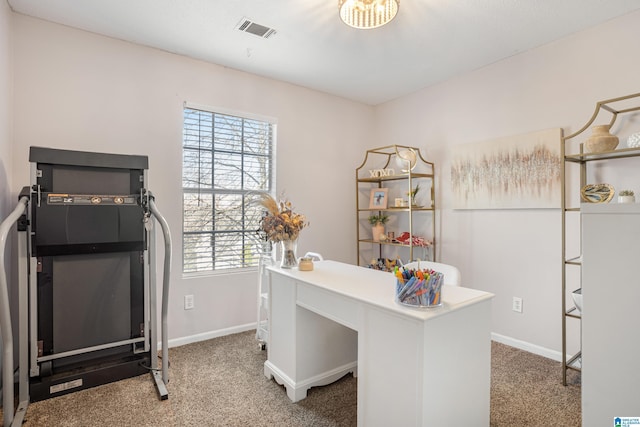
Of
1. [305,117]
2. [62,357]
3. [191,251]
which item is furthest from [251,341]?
[305,117]

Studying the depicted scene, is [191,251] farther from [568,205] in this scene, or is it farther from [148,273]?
[568,205]

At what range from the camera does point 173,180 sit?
115 inches

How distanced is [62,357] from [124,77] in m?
→ 2.15

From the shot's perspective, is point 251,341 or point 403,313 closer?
point 403,313

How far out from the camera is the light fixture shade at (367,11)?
187 cm

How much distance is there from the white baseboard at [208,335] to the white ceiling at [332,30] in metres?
2.56

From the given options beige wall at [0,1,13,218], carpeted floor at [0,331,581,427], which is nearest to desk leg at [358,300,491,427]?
carpeted floor at [0,331,581,427]

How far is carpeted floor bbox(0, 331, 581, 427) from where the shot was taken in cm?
190

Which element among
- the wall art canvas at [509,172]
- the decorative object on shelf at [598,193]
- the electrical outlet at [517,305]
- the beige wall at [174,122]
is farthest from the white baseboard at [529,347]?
the beige wall at [174,122]

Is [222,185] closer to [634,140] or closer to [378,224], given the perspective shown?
[378,224]

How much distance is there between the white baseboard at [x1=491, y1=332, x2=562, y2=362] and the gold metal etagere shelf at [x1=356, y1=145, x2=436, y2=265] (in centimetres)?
97

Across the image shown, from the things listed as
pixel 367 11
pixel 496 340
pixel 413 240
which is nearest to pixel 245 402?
pixel 413 240

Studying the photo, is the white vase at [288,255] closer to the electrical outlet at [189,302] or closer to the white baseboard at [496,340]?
the electrical outlet at [189,302]

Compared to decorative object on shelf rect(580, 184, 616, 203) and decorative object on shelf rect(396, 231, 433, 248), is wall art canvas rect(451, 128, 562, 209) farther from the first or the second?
decorative object on shelf rect(396, 231, 433, 248)
